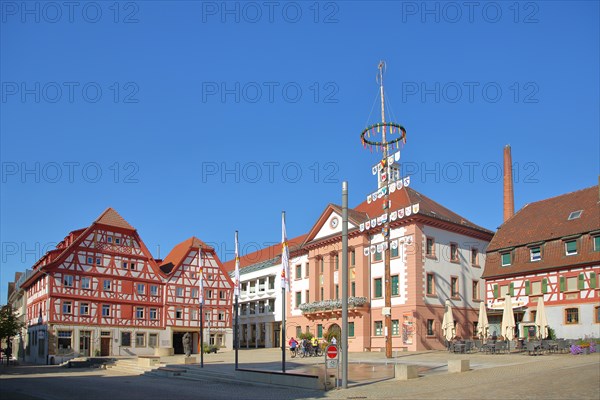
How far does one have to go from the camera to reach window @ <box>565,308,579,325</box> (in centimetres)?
3997

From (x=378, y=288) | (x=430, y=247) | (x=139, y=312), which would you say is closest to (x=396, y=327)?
(x=378, y=288)

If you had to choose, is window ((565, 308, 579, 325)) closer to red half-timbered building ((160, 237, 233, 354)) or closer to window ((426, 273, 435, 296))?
window ((426, 273, 435, 296))

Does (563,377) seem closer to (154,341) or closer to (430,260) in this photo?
(430,260)

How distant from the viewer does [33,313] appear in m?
59.6

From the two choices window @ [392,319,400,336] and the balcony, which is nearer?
window @ [392,319,400,336]

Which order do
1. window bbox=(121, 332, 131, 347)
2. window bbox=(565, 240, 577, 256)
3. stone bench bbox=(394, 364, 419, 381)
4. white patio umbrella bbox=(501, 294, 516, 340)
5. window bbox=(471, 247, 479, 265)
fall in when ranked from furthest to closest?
1. window bbox=(121, 332, 131, 347)
2. window bbox=(471, 247, 479, 265)
3. window bbox=(565, 240, 577, 256)
4. white patio umbrella bbox=(501, 294, 516, 340)
5. stone bench bbox=(394, 364, 419, 381)

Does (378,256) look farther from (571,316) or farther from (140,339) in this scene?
(140,339)

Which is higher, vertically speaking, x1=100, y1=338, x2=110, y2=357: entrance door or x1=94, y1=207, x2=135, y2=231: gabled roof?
x1=94, y1=207, x2=135, y2=231: gabled roof

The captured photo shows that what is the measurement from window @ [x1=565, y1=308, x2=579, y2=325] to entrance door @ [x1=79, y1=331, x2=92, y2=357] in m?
37.9

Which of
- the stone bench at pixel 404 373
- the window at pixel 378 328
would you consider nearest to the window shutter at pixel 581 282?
the window at pixel 378 328

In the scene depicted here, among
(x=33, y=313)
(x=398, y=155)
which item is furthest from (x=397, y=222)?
(x=33, y=313)

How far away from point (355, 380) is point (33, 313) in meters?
45.1

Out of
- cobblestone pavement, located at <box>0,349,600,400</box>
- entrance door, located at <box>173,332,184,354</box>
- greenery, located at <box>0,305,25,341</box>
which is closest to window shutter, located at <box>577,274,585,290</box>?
cobblestone pavement, located at <box>0,349,600,400</box>

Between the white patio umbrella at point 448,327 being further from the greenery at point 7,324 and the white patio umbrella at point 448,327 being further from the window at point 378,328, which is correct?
the greenery at point 7,324
